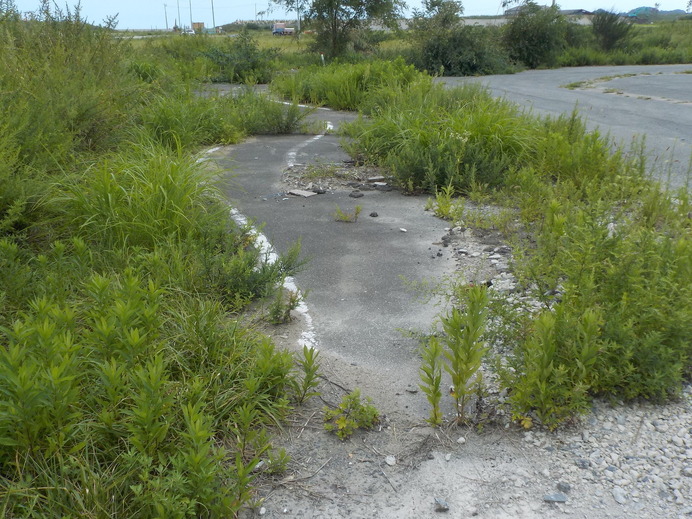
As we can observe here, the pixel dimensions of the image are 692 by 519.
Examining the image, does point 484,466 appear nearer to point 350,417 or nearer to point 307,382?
point 350,417

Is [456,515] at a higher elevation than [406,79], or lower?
lower

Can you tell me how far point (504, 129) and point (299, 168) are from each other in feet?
9.04

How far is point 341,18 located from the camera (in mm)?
25078

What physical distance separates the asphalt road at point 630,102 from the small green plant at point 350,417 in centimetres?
428

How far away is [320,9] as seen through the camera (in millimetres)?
24688

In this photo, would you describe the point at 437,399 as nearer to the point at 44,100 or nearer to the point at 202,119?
the point at 44,100

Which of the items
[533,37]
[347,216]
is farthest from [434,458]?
[533,37]

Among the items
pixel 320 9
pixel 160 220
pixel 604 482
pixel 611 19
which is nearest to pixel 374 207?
pixel 160 220

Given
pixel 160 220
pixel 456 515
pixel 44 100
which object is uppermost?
pixel 44 100

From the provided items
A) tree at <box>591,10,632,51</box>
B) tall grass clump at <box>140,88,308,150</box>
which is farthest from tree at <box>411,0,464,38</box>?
tall grass clump at <box>140,88,308,150</box>

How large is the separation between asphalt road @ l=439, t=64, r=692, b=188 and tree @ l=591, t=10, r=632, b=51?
6353 millimetres

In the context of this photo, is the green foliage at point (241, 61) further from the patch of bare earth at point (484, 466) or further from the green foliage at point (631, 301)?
the patch of bare earth at point (484, 466)

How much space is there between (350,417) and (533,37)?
2773 centimetres

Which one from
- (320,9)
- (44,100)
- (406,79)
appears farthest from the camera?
(320,9)
